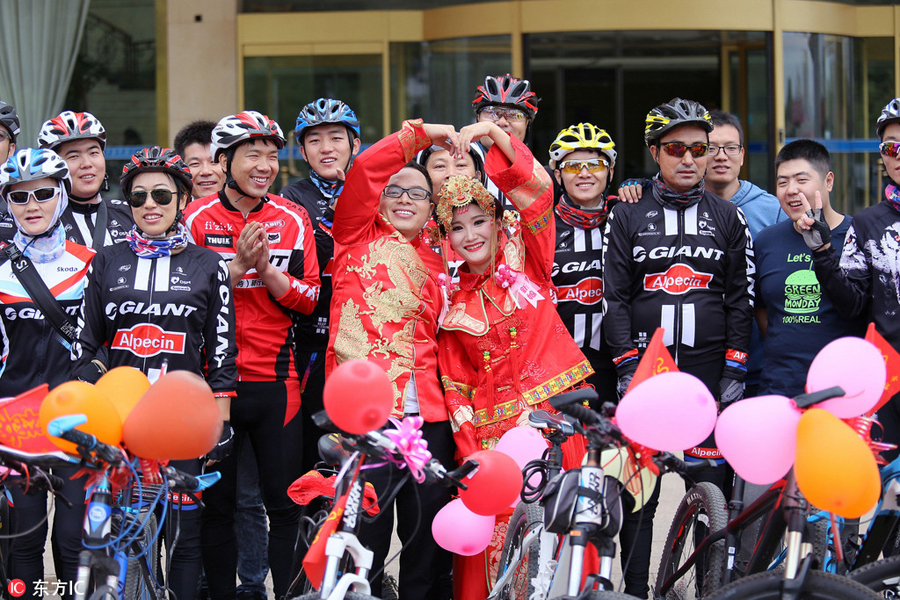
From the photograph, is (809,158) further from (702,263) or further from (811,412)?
(811,412)

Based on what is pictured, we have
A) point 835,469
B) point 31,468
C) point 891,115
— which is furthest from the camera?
point 891,115

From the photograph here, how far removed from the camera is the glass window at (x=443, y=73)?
454 inches

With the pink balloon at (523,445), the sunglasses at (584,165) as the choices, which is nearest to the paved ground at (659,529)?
the pink balloon at (523,445)

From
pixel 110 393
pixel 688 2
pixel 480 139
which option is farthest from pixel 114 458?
pixel 688 2

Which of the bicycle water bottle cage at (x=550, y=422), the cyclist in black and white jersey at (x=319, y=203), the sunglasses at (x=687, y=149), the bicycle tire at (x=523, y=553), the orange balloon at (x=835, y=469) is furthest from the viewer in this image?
the cyclist in black and white jersey at (x=319, y=203)

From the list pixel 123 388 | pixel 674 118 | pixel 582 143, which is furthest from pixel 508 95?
pixel 123 388

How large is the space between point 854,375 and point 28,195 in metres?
3.54

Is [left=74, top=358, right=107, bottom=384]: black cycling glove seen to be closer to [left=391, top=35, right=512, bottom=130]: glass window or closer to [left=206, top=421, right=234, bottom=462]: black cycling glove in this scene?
[left=206, top=421, right=234, bottom=462]: black cycling glove

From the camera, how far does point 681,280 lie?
4.72 meters

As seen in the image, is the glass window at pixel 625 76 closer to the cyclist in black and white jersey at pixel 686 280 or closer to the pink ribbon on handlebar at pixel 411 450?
the cyclist in black and white jersey at pixel 686 280

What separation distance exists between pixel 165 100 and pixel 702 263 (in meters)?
8.73

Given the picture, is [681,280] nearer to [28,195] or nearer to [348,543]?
[348,543]

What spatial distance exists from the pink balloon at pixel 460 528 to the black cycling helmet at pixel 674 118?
2146 mm

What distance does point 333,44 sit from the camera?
11727 mm
